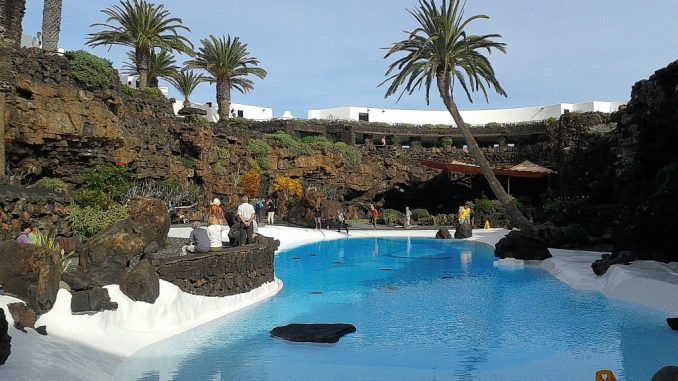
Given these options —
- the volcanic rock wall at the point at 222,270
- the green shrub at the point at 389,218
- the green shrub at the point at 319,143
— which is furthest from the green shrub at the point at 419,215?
the volcanic rock wall at the point at 222,270

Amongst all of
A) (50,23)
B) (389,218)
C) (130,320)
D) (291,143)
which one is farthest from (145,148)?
(130,320)

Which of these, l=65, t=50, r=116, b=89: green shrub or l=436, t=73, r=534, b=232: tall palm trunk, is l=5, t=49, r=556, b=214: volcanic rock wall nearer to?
Answer: l=65, t=50, r=116, b=89: green shrub

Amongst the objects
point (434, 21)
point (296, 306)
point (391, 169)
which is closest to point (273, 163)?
point (391, 169)

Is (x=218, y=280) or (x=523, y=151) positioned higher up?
(x=523, y=151)

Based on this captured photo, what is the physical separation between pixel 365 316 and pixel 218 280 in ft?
9.60

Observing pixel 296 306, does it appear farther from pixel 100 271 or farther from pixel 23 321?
pixel 23 321

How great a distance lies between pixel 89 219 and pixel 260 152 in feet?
73.2

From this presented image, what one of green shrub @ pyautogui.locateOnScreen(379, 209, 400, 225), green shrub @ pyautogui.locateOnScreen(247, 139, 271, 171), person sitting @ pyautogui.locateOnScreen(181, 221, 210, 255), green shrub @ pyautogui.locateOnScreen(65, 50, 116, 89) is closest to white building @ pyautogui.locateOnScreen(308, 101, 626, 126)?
green shrub @ pyautogui.locateOnScreen(247, 139, 271, 171)

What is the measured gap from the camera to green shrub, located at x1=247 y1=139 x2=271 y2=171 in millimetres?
34875

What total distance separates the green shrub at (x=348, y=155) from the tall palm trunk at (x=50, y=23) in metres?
22.0

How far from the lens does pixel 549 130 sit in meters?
41.8

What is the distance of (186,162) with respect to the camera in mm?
28469

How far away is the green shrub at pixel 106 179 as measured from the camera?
694 inches

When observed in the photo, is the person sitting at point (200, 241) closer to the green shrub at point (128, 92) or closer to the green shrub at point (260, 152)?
the green shrub at point (128, 92)
